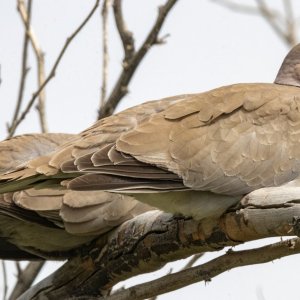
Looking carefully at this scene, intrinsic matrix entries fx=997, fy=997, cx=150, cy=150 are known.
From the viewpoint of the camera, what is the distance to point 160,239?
4.23 m

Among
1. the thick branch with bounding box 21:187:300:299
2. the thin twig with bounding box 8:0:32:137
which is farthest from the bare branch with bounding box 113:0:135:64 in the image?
the thick branch with bounding box 21:187:300:299

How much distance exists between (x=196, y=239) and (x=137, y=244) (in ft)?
1.11

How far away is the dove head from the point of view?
547 centimetres

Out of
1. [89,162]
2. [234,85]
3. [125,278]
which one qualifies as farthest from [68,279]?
[234,85]

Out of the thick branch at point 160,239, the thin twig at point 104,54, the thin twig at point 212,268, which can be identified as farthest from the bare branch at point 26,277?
the thin twig at point 212,268

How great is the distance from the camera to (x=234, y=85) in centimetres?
473

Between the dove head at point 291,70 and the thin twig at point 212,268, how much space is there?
5.94 ft

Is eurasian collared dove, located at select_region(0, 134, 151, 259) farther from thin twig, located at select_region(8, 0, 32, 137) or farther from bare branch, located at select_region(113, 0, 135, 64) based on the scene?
bare branch, located at select_region(113, 0, 135, 64)

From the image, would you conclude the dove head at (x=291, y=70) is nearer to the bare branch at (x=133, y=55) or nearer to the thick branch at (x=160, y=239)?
the bare branch at (x=133, y=55)

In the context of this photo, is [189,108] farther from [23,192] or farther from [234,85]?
[23,192]

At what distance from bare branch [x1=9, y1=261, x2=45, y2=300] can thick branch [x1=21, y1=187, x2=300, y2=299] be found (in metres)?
0.80

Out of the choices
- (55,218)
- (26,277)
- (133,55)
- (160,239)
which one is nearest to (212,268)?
(160,239)

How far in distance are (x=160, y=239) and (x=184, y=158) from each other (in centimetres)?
37

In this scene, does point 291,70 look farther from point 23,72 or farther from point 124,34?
point 23,72
